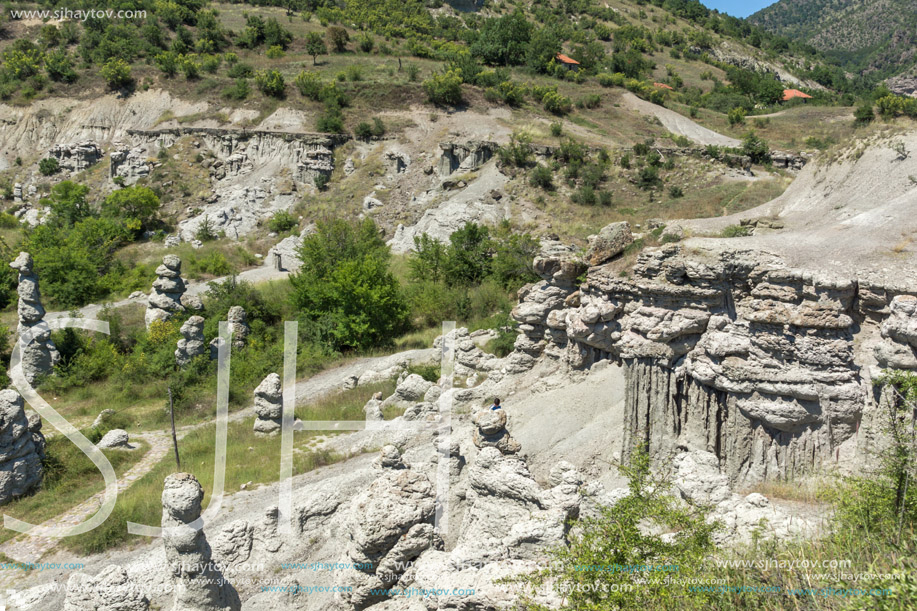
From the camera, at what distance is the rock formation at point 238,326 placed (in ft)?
71.8

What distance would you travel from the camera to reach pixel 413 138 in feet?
136

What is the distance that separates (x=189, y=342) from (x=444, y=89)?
3113 centimetres

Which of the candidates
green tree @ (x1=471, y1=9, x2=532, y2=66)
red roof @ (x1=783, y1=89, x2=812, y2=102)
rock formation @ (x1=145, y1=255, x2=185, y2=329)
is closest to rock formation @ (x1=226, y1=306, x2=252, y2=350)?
rock formation @ (x1=145, y1=255, x2=185, y2=329)

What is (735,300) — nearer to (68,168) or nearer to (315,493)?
(315,493)

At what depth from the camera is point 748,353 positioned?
30.6 feet

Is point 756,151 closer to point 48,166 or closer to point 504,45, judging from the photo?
point 504,45

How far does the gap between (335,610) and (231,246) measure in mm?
30599

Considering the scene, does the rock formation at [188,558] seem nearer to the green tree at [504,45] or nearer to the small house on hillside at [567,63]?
the green tree at [504,45]

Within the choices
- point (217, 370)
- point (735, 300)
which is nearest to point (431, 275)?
point (217, 370)

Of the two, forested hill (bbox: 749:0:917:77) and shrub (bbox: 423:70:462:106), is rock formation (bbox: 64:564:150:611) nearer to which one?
shrub (bbox: 423:70:462:106)

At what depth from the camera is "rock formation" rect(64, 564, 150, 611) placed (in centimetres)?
732

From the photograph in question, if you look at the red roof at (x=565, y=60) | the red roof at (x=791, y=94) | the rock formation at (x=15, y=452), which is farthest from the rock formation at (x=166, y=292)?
the red roof at (x=791, y=94)

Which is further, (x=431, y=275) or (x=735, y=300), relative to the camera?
(x=431, y=275)

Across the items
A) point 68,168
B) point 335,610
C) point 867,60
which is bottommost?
point 335,610
